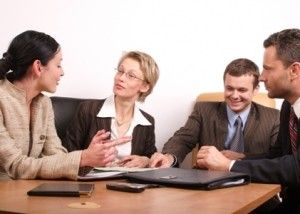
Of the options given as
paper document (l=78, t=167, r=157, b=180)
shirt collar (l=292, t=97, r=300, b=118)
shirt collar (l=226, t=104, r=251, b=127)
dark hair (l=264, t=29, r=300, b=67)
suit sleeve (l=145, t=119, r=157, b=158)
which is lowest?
suit sleeve (l=145, t=119, r=157, b=158)

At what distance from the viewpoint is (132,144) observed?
259 centimetres

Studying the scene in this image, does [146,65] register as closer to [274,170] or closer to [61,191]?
[274,170]

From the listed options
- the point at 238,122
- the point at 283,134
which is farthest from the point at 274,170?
the point at 238,122

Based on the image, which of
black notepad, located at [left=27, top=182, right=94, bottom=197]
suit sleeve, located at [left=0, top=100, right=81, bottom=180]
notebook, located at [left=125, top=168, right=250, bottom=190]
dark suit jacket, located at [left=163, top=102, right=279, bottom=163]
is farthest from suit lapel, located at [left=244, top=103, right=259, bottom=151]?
black notepad, located at [left=27, top=182, right=94, bottom=197]

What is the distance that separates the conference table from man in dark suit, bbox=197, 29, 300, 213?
0.18 metres

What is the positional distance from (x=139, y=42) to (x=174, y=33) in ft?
0.85

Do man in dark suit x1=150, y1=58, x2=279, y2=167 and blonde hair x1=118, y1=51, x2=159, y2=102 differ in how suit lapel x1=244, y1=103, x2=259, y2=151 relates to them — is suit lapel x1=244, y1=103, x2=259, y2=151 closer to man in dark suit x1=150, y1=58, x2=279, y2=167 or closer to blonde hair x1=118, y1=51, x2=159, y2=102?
man in dark suit x1=150, y1=58, x2=279, y2=167

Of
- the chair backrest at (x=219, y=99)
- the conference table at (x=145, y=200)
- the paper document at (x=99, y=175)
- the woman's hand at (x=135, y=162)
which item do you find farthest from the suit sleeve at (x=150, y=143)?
the conference table at (x=145, y=200)

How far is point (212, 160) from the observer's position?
1732mm

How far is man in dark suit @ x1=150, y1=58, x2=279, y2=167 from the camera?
104 inches

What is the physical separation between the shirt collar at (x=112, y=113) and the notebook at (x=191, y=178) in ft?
3.34

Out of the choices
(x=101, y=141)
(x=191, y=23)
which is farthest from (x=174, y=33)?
(x=101, y=141)

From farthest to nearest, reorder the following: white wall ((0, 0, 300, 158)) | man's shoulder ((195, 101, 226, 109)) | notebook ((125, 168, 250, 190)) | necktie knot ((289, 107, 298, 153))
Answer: white wall ((0, 0, 300, 158)) → man's shoulder ((195, 101, 226, 109)) → necktie knot ((289, 107, 298, 153)) → notebook ((125, 168, 250, 190))

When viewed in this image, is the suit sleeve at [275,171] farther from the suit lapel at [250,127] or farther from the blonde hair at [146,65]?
the blonde hair at [146,65]
